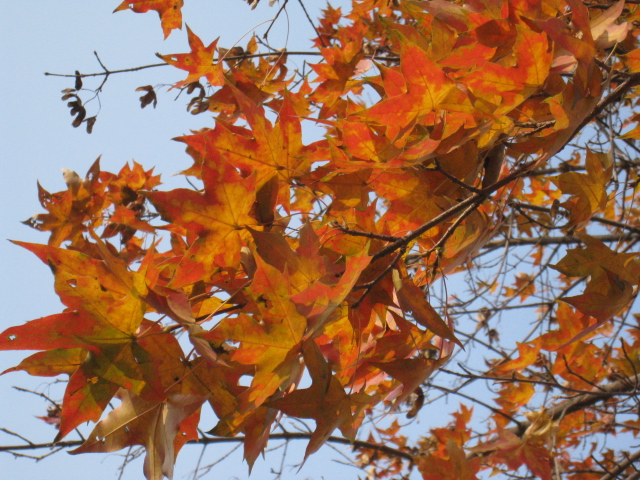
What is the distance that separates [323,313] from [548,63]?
1.72 feet

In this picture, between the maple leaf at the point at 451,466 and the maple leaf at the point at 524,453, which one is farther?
the maple leaf at the point at 524,453

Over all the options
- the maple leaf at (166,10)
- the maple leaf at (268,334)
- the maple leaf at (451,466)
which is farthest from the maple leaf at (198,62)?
the maple leaf at (451,466)

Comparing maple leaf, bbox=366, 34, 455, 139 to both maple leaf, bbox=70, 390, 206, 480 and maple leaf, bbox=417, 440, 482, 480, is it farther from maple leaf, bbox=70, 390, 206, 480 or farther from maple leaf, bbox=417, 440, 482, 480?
maple leaf, bbox=417, 440, 482, 480

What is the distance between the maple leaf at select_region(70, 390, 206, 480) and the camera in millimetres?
738

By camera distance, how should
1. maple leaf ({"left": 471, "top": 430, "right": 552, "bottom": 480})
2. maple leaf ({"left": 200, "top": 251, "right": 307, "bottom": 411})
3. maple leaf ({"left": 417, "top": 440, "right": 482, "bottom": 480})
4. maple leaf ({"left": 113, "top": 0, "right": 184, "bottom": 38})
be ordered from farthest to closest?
maple leaf ({"left": 471, "top": 430, "right": 552, "bottom": 480}) < maple leaf ({"left": 113, "top": 0, "right": 184, "bottom": 38}) < maple leaf ({"left": 417, "top": 440, "right": 482, "bottom": 480}) < maple leaf ({"left": 200, "top": 251, "right": 307, "bottom": 411})

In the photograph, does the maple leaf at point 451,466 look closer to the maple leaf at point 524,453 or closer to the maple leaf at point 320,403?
the maple leaf at point 524,453

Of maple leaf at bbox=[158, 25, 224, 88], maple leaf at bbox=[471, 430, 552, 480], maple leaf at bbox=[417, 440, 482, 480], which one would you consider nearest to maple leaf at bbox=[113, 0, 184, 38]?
maple leaf at bbox=[158, 25, 224, 88]

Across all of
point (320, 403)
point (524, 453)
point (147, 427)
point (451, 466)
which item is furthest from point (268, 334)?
point (524, 453)

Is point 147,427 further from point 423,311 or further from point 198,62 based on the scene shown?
point 198,62

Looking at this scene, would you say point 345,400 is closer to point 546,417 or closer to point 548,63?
point 548,63

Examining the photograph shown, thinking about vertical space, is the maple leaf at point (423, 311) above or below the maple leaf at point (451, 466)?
above

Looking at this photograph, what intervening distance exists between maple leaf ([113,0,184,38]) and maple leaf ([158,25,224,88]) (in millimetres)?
188

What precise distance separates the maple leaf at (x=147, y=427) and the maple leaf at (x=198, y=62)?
0.98 meters

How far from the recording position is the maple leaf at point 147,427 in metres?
0.74
